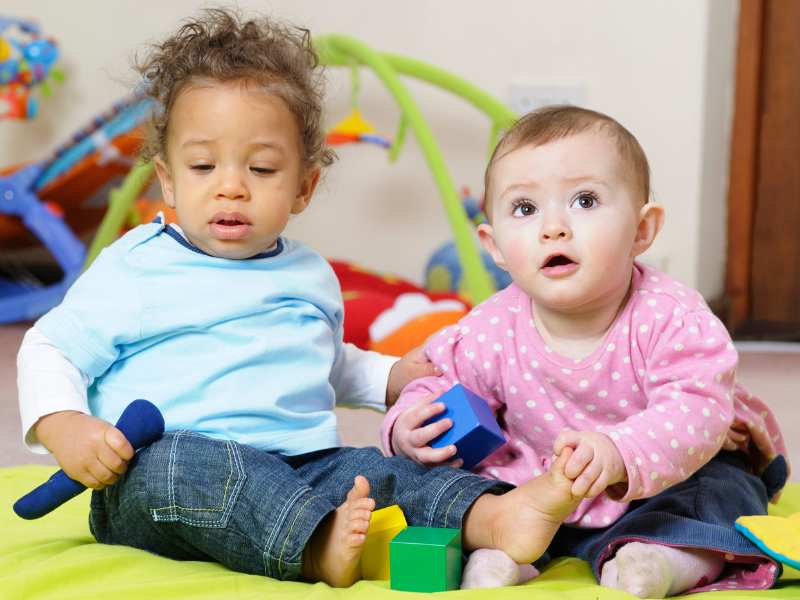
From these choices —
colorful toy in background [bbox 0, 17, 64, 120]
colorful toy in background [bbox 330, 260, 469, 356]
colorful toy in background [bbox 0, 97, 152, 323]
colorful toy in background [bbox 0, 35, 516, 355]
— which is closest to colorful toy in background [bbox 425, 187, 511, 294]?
colorful toy in background [bbox 0, 35, 516, 355]

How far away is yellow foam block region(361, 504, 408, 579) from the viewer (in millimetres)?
908

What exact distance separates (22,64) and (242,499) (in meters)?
2.09

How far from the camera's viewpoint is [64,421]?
0.91m

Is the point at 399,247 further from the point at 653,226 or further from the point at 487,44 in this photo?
the point at 653,226

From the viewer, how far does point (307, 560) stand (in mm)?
889

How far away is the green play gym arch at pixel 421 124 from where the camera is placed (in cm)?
204

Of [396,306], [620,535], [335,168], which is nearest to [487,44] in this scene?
[335,168]

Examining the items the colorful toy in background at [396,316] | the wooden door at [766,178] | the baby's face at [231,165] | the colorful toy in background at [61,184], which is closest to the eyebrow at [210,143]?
the baby's face at [231,165]

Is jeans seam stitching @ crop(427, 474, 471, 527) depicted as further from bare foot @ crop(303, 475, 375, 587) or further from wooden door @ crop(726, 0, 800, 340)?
wooden door @ crop(726, 0, 800, 340)

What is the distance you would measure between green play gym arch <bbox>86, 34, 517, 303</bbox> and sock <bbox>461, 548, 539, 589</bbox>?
1160mm

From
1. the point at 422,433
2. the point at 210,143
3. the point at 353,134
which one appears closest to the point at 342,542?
the point at 422,433

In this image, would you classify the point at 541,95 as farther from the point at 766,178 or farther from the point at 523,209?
the point at 523,209

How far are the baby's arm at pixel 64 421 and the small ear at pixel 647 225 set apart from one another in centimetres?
46

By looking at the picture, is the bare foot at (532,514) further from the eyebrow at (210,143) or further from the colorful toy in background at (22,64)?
the colorful toy in background at (22,64)
